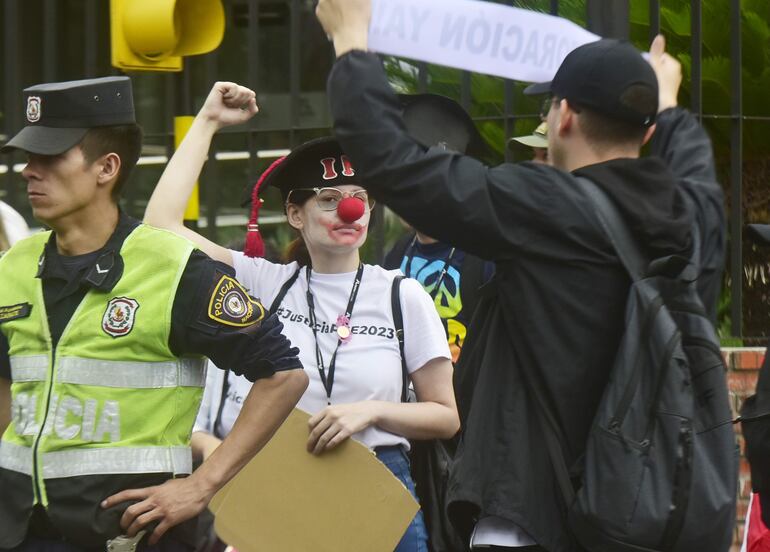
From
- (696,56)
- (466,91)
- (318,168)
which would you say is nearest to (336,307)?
(318,168)

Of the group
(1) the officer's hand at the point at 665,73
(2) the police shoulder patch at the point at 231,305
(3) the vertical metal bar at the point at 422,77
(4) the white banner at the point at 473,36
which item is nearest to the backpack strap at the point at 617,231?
(4) the white banner at the point at 473,36

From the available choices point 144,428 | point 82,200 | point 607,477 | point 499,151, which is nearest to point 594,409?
point 607,477

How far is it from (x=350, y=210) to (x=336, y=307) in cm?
32

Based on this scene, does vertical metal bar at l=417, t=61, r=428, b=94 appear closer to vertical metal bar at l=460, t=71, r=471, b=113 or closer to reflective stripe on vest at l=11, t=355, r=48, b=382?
vertical metal bar at l=460, t=71, r=471, b=113

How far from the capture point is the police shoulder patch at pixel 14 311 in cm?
347

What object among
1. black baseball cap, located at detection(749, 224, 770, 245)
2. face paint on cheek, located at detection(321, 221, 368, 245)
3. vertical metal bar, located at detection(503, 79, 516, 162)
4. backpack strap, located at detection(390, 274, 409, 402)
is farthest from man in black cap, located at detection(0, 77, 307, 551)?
vertical metal bar, located at detection(503, 79, 516, 162)

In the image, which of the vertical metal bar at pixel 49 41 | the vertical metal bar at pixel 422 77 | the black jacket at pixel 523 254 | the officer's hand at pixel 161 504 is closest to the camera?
the black jacket at pixel 523 254

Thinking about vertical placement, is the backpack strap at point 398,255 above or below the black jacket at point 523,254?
below

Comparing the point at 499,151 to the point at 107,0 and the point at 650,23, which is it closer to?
the point at 650,23

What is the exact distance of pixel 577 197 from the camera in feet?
10.1

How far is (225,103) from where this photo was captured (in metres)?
4.31

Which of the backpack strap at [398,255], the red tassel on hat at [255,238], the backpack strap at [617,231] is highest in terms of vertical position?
the backpack strap at [617,231]

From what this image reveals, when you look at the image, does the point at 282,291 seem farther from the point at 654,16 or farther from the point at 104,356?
the point at 654,16

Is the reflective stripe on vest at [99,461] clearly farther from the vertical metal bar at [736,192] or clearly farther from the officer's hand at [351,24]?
the vertical metal bar at [736,192]
